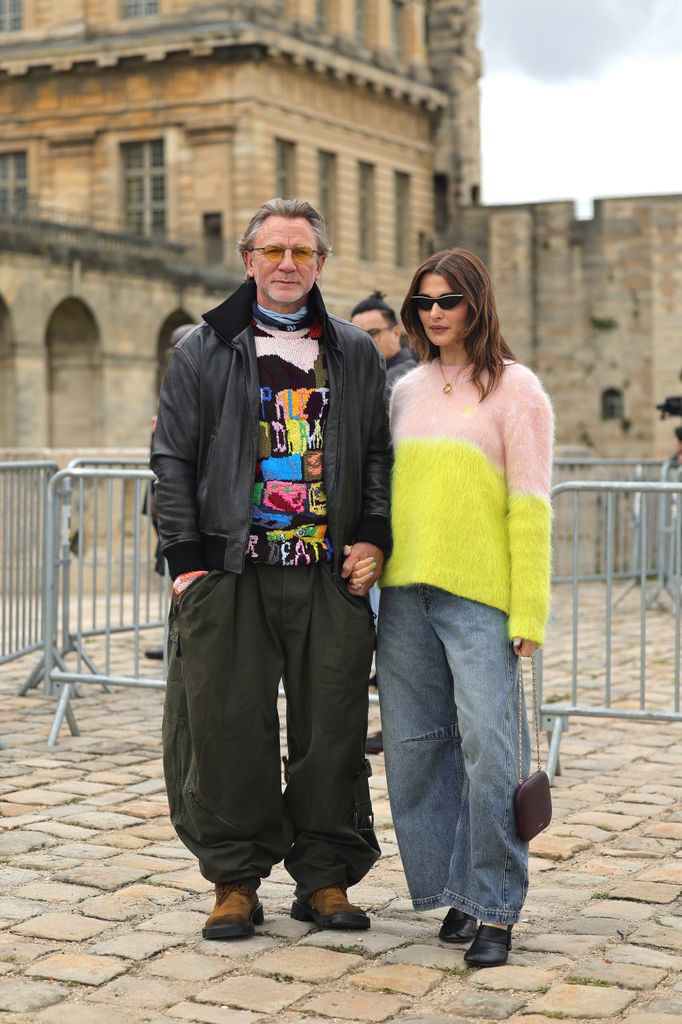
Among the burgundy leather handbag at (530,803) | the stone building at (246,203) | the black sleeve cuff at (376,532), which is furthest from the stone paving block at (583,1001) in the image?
the stone building at (246,203)

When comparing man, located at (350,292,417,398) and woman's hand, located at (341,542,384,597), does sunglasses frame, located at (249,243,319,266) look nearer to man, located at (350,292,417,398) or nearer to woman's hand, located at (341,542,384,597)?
woman's hand, located at (341,542,384,597)

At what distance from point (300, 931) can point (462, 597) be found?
1.05 metres

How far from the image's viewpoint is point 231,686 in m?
4.83

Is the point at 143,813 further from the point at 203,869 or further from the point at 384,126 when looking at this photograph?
the point at 384,126

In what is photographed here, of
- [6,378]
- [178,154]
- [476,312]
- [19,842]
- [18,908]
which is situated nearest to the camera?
[476,312]

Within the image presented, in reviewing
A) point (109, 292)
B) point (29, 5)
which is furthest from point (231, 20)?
point (109, 292)

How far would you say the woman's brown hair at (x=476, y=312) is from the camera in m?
4.71

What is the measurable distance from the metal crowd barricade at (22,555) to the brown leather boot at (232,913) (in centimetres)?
413

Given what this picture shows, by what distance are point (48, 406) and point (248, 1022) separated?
106 feet

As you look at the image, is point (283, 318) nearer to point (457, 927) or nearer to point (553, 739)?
point (457, 927)

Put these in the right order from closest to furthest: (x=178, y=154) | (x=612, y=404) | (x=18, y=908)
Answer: (x=18, y=908) → (x=178, y=154) → (x=612, y=404)

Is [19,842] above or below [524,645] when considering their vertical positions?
below

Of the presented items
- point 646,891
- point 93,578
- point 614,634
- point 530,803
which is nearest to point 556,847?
point 646,891

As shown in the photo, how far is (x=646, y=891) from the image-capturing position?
17.9ft
